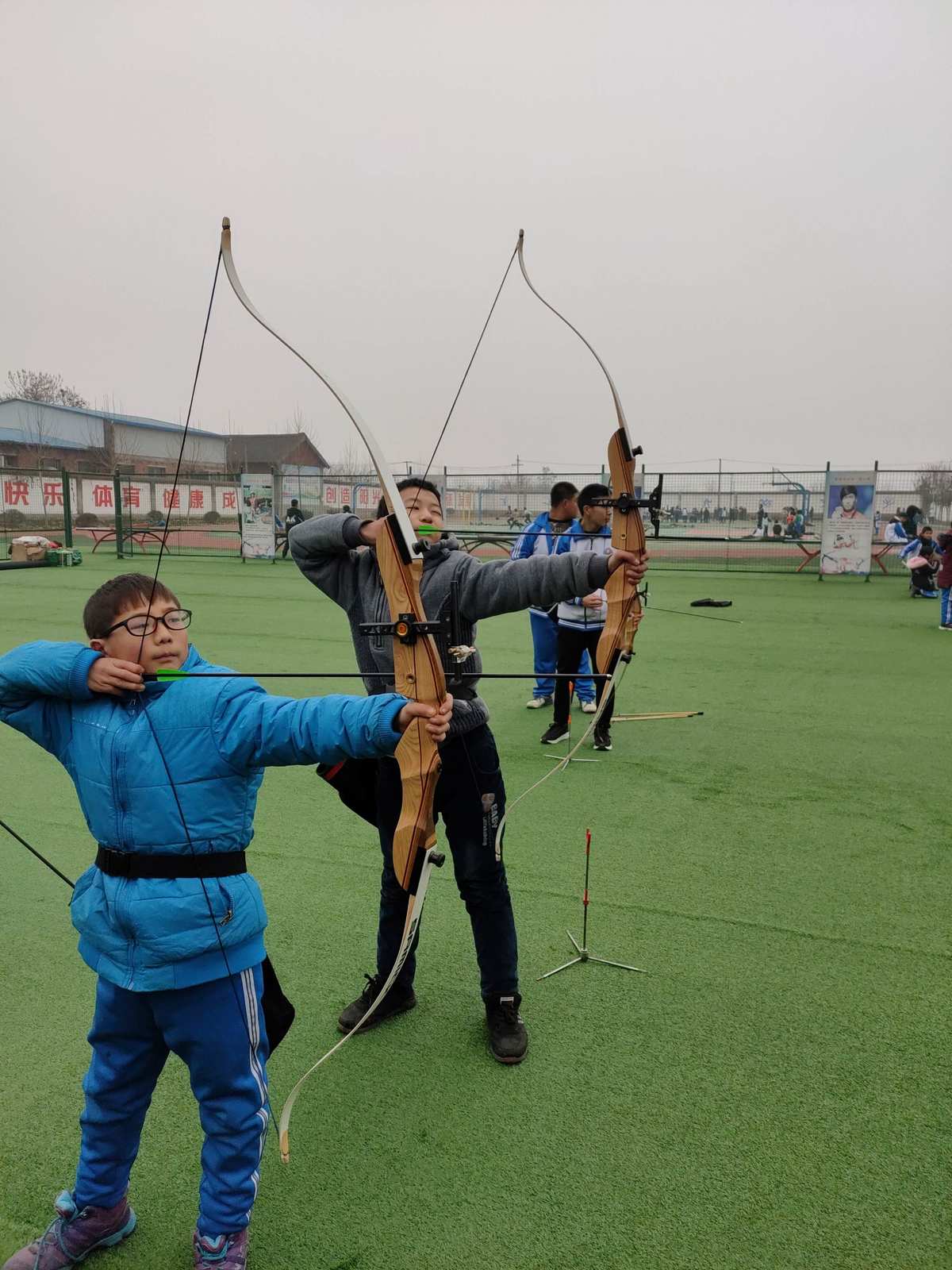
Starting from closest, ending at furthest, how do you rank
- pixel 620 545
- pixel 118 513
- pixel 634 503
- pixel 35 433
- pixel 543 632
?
1. pixel 634 503
2. pixel 620 545
3. pixel 543 632
4. pixel 118 513
5. pixel 35 433

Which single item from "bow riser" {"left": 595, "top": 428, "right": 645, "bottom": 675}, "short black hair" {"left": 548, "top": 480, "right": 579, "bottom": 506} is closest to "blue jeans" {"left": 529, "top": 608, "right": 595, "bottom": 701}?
"short black hair" {"left": 548, "top": 480, "right": 579, "bottom": 506}

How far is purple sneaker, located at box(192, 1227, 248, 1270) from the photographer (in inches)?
65.3

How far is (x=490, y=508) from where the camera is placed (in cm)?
2256

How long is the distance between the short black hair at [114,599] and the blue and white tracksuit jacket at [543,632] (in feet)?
11.0

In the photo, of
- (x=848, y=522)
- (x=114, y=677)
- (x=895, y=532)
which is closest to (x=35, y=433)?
(x=848, y=522)

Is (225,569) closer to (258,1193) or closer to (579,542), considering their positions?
(579,542)

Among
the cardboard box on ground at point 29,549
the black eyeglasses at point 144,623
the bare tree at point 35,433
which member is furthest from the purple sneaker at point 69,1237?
the bare tree at point 35,433

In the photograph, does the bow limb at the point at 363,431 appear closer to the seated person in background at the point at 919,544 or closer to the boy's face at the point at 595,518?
the boy's face at the point at 595,518

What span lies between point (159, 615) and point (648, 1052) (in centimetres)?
174

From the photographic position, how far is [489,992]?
96.8 inches

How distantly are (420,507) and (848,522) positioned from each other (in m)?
15.5

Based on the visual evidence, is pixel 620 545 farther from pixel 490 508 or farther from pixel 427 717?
pixel 490 508

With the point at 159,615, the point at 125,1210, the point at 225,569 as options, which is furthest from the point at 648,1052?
the point at 225,569

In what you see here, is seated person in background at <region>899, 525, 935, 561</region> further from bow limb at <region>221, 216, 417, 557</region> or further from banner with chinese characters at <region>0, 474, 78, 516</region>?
banner with chinese characters at <region>0, 474, 78, 516</region>
